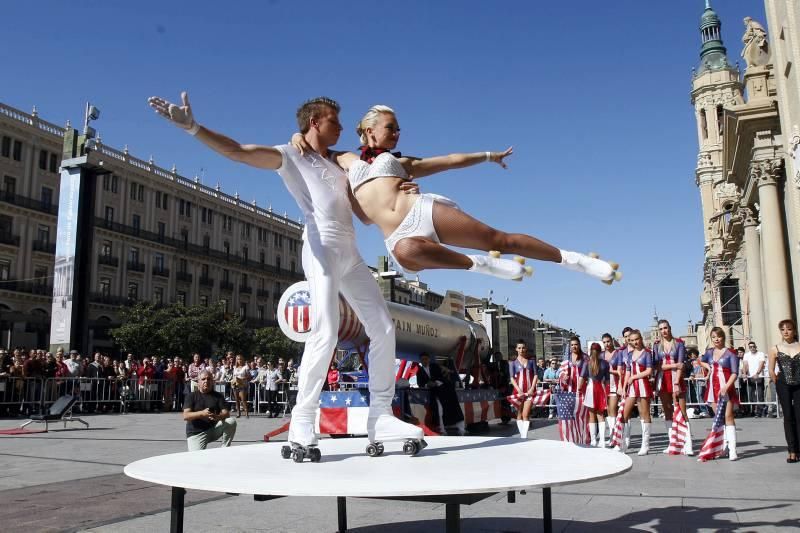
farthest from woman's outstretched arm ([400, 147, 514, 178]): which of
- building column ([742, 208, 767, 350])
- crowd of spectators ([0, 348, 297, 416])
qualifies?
building column ([742, 208, 767, 350])

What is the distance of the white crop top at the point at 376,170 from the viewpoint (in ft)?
12.6

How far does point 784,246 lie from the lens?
22391 mm

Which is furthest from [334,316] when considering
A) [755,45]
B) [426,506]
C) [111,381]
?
[755,45]

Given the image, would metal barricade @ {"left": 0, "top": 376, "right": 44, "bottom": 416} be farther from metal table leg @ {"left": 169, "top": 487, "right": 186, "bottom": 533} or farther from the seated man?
metal table leg @ {"left": 169, "top": 487, "right": 186, "bottom": 533}

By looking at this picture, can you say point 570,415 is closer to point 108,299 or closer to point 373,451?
point 373,451

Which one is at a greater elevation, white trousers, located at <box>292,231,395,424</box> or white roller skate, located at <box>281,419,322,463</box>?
white trousers, located at <box>292,231,395,424</box>

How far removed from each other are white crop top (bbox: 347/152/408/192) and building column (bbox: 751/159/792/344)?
2091 cm

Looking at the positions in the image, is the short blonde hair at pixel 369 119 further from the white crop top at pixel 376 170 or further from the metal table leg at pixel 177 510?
the metal table leg at pixel 177 510

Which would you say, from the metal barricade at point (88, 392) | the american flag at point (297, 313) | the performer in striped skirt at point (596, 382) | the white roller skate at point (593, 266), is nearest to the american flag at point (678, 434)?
the performer in striped skirt at point (596, 382)

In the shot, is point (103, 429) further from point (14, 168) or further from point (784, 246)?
point (14, 168)

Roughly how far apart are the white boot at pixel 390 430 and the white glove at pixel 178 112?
203 cm

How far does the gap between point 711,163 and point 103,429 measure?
67.7 meters

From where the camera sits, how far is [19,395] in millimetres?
17875

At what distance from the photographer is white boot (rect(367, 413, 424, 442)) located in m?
3.90
